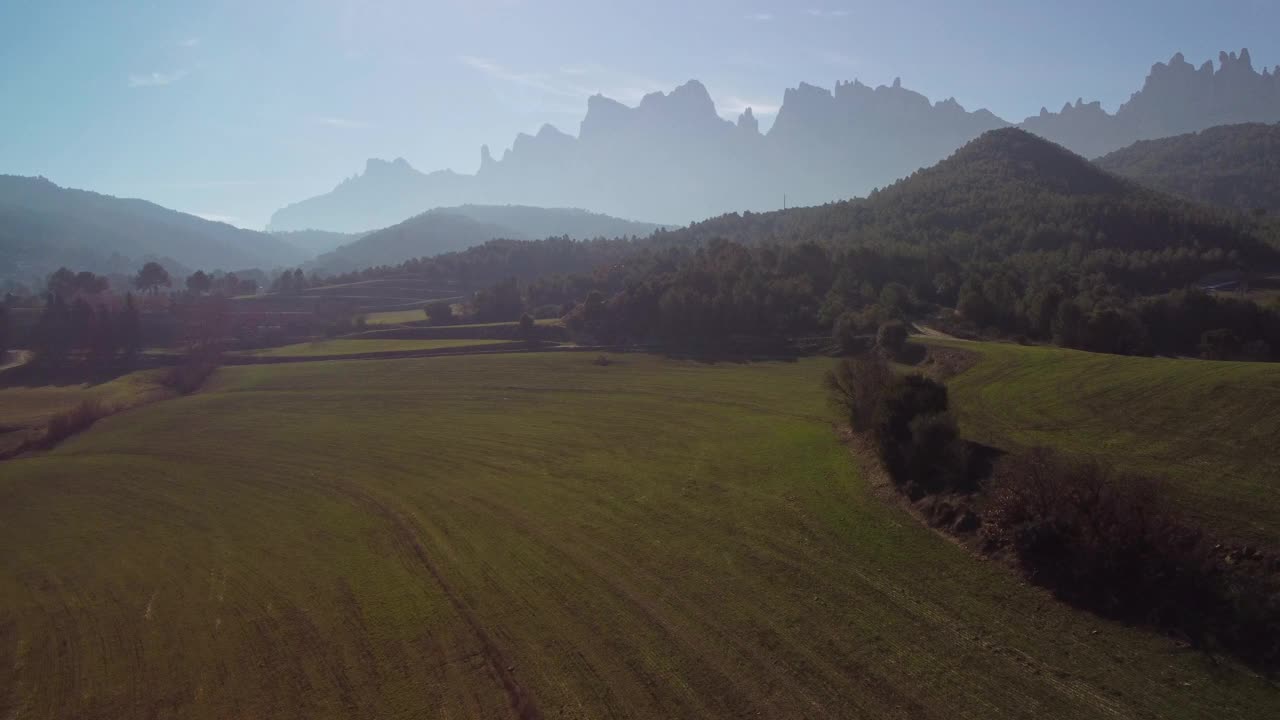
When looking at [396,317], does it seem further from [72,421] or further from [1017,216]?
[1017,216]

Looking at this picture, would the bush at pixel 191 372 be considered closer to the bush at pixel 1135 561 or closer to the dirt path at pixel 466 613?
the dirt path at pixel 466 613

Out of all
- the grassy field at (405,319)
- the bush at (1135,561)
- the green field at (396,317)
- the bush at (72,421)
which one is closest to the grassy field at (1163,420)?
the bush at (1135,561)

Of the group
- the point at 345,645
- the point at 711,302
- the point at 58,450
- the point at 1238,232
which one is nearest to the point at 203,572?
the point at 345,645

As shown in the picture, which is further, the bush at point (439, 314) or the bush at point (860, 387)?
the bush at point (439, 314)

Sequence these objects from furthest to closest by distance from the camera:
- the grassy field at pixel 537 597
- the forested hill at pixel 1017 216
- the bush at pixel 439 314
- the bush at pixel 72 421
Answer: the forested hill at pixel 1017 216
the bush at pixel 439 314
the bush at pixel 72 421
the grassy field at pixel 537 597

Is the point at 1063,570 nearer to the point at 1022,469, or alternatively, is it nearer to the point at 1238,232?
the point at 1022,469

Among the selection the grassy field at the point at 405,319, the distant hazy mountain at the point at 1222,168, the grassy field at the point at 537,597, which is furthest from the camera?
the distant hazy mountain at the point at 1222,168
